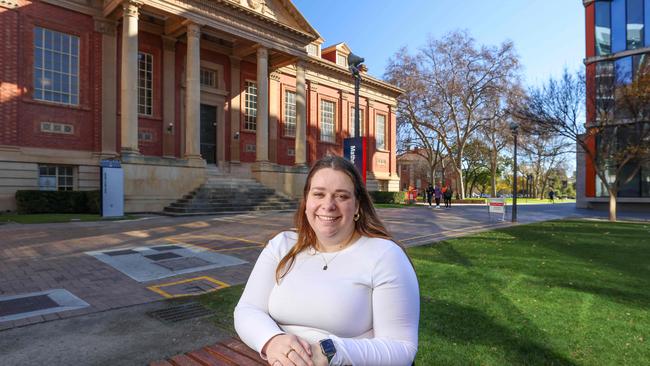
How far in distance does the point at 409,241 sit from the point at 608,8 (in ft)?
94.8

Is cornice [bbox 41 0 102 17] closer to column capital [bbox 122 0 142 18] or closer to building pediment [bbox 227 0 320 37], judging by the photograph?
column capital [bbox 122 0 142 18]

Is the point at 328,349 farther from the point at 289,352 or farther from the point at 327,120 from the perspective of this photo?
the point at 327,120

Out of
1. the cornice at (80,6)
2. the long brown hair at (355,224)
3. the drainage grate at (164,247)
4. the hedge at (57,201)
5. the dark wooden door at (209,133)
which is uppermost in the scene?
the cornice at (80,6)

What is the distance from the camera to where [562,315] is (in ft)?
14.4

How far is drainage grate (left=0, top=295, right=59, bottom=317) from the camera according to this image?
4512 millimetres

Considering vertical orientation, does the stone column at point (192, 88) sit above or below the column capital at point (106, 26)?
below

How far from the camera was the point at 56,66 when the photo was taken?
58.7 feet

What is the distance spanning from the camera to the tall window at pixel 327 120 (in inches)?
1212

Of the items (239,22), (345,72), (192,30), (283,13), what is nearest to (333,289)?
(192,30)

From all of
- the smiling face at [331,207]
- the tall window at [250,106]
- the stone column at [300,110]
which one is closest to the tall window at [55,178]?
the tall window at [250,106]

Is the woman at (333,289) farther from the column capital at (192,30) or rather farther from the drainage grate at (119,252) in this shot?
the column capital at (192,30)

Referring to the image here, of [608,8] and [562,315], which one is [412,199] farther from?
[562,315]

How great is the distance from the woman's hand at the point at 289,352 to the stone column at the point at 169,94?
2145 cm

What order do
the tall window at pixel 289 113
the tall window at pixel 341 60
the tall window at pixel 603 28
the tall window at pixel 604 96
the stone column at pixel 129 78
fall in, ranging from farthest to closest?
the tall window at pixel 341 60
the tall window at pixel 603 28
the tall window at pixel 289 113
the tall window at pixel 604 96
the stone column at pixel 129 78
